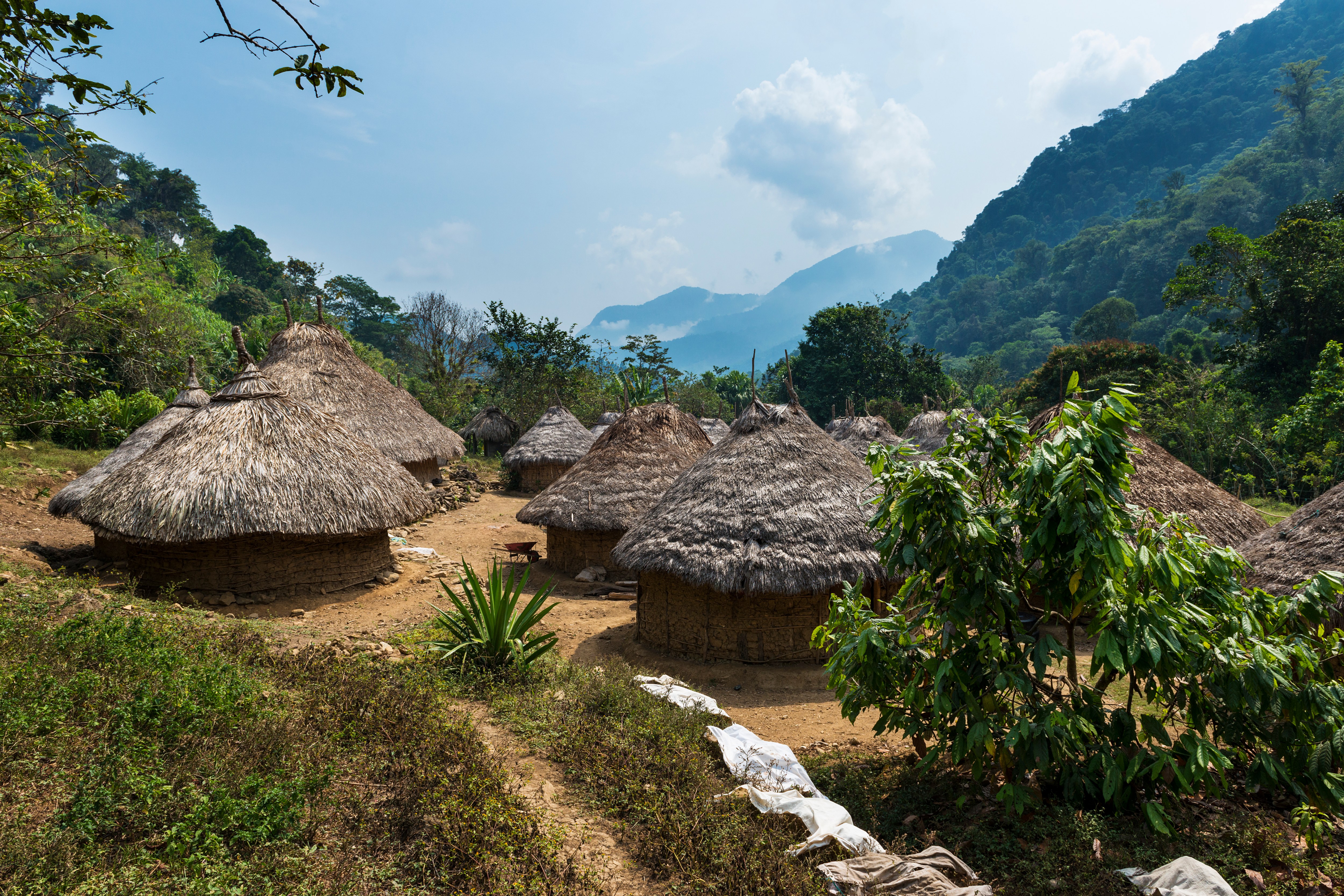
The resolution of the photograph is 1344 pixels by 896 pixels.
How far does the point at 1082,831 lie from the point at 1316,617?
185cm

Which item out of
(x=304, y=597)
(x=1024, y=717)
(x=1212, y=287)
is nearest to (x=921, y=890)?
(x=1024, y=717)

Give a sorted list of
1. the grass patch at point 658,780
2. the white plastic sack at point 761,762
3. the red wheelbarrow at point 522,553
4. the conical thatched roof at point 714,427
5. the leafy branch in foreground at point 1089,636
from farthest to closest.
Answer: the conical thatched roof at point 714,427, the red wheelbarrow at point 522,553, the white plastic sack at point 761,762, the leafy branch in foreground at point 1089,636, the grass patch at point 658,780

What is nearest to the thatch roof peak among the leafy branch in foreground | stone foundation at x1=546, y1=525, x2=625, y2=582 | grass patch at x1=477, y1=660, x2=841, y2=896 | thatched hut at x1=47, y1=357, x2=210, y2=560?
thatched hut at x1=47, y1=357, x2=210, y2=560

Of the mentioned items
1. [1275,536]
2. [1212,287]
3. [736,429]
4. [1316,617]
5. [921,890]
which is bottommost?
[921,890]

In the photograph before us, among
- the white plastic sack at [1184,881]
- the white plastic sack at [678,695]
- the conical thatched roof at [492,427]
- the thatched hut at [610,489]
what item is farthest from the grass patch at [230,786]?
the conical thatched roof at [492,427]

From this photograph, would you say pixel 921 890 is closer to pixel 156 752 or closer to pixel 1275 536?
pixel 156 752

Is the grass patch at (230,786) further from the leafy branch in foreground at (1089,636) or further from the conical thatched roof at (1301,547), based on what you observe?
the conical thatched roof at (1301,547)

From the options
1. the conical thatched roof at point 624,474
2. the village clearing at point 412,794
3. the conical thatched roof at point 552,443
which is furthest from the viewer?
the conical thatched roof at point 552,443

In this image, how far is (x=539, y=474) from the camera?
21000mm

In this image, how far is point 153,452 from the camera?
889cm

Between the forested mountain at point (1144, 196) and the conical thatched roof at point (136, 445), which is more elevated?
the forested mountain at point (1144, 196)

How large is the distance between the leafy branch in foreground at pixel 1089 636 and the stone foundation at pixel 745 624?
11.1 ft

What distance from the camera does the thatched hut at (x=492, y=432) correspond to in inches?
1048

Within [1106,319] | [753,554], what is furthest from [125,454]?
[1106,319]
